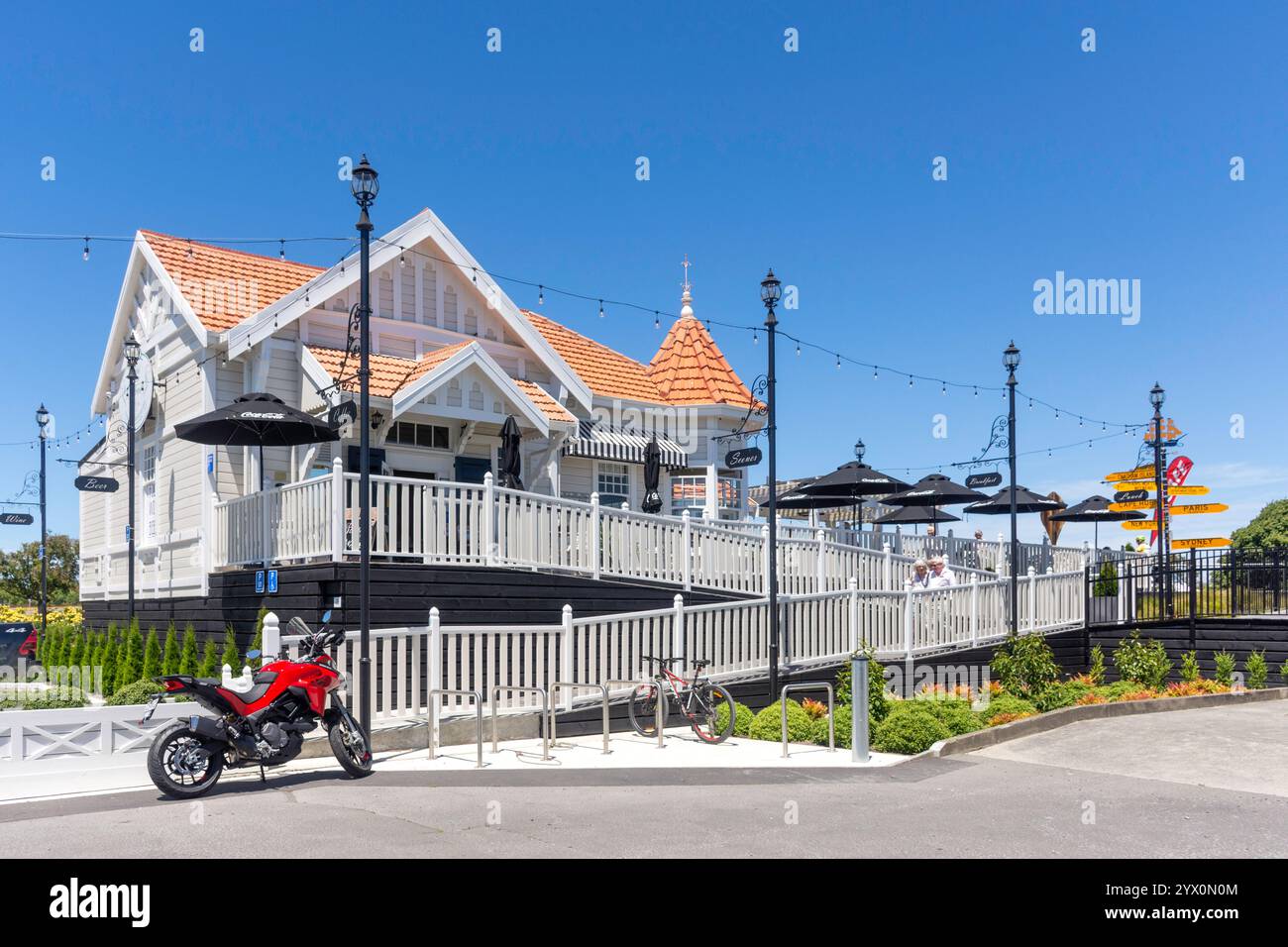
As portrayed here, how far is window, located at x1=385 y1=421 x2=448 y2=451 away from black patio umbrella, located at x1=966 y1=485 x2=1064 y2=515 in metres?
Result: 13.1

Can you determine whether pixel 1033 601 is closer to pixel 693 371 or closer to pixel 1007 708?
pixel 1007 708

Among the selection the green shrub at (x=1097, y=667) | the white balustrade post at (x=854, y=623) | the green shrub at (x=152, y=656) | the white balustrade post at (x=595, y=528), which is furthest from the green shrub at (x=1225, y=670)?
the green shrub at (x=152, y=656)

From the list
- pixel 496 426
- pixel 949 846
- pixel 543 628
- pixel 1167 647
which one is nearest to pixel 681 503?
pixel 496 426

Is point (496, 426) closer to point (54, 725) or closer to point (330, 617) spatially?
point (330, 617)

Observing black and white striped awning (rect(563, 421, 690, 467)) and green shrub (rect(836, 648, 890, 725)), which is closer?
green shrub (rect(836, 648, 890, 725))

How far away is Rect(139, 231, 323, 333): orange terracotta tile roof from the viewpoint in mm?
18344

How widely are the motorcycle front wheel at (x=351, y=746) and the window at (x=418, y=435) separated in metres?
9.05

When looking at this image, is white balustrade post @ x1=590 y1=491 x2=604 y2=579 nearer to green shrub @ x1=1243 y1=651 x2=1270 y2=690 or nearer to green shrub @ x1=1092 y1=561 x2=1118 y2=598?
green shrub @ x1=1243 y1=651 x2=1270 y2=690

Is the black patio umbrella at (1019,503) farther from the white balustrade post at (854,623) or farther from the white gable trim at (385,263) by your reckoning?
A: the white gable trim at (385,263)

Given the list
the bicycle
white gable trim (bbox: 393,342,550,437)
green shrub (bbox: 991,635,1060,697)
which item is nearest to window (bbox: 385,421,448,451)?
white gable trim (bbox: 393,342,550,437)

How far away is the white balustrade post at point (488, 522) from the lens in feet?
51.9

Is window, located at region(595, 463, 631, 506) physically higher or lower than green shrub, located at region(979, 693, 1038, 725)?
higher

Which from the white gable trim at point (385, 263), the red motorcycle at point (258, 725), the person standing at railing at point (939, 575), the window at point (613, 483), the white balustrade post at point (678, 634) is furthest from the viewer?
the window at point (613, 483)
